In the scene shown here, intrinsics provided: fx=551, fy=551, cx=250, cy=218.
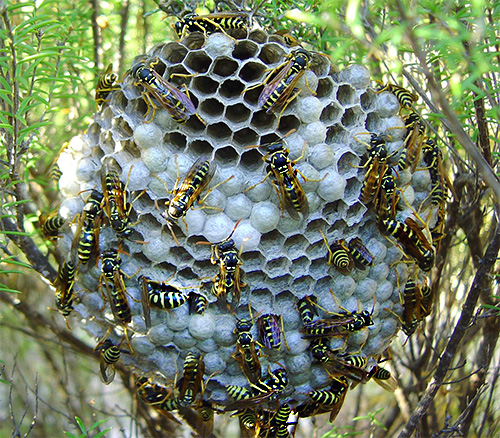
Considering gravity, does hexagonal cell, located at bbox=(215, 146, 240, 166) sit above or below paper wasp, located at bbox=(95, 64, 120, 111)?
below

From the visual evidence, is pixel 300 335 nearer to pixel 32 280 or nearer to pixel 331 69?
pixel 331 69

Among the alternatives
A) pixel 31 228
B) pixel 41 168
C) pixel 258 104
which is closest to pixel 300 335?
pixel 258 104

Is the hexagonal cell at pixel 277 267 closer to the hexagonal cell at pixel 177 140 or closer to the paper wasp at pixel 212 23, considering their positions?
the hexagonal cell at pixel 177 140

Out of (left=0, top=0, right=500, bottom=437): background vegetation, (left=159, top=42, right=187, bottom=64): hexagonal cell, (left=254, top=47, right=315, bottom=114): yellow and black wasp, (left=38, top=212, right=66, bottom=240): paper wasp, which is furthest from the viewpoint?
(left=38, top=212, right=66, bottom=240): paper wasp

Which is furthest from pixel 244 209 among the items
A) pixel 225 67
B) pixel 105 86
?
pixel 105 86

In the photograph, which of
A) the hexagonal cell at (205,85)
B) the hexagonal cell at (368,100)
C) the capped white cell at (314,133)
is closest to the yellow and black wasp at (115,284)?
the hexagonal cell at (205,85)

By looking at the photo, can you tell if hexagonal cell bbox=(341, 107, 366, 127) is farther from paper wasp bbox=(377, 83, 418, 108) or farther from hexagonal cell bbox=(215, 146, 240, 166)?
hexagonal cell bbox=(215, 146, 240, 166)

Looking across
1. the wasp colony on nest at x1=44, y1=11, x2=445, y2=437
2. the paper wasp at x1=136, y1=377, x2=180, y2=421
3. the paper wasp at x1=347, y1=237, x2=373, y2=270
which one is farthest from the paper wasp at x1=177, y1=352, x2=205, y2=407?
the paper wasp at x1=347, y1=237, x2=373, y2=270
